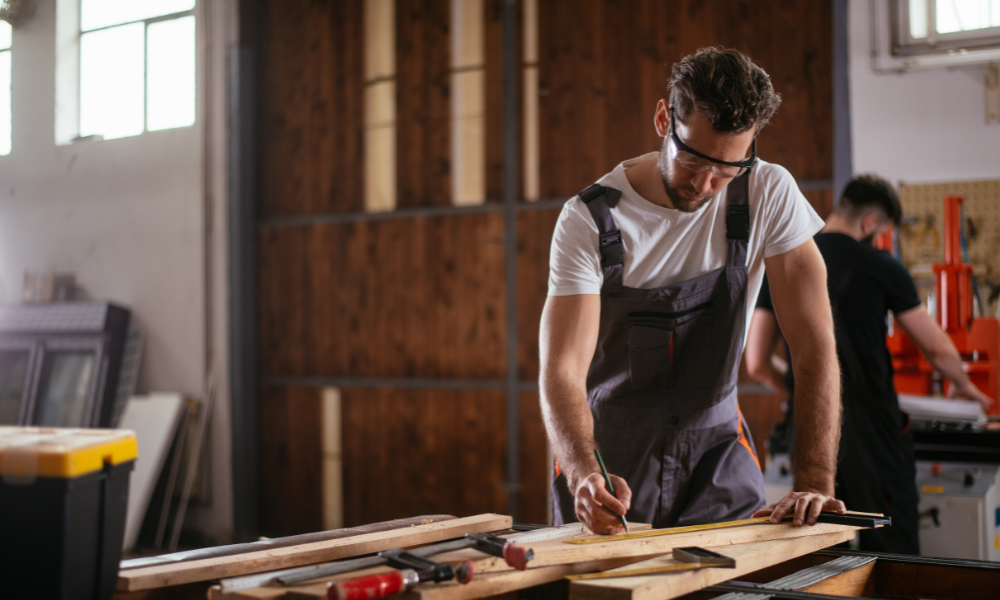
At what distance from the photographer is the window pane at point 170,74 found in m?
4.60

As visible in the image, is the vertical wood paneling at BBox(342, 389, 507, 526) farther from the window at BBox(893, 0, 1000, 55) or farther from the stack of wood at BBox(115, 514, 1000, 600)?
the stack of wood at BBox(115, 514, 1000, 600)

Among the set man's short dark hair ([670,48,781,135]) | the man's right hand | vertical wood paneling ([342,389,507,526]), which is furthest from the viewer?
vertical wood paneling ([342,389,507,526])

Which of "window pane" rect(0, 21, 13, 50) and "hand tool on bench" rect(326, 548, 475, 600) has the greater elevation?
"window pane" rect(0, 21, 13, 50)

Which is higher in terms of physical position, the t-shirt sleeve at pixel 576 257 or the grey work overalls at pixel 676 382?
the t-shirt sleeve at pixel 576 257

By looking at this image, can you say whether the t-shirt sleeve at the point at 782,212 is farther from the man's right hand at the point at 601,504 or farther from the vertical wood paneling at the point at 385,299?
the vertical wood paneling at the point at 385,299

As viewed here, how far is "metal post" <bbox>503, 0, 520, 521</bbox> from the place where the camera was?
3.94 metres

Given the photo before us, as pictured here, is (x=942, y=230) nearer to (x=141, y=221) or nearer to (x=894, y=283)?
(x=894, y=283)

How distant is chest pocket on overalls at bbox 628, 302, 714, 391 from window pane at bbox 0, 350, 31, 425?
4.47 metres

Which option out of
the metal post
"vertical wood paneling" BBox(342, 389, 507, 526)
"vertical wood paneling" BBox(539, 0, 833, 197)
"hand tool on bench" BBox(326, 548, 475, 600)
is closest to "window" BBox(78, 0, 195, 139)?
the metal post

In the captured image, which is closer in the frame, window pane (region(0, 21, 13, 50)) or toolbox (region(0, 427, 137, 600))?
toolbox (region(0, 427, 137, 600))

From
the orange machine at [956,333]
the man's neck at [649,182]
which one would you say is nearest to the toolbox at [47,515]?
the man's neck at [649,182]

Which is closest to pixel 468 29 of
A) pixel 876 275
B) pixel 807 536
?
pixel 876 275

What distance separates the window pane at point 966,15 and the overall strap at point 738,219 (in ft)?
7.89

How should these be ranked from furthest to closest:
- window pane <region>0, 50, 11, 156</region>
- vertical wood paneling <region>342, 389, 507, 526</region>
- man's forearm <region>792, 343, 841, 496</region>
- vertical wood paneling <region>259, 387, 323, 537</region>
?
1. window pane <region>0, 50, 11, 156</region>
2. vertical wood paneling <region>259, 387, 323, 537</region>
3. vertical wood paneling <region>342, 389, 507, 526</region>
4. man's forearm <region>792, 343, 841, 496</region>
